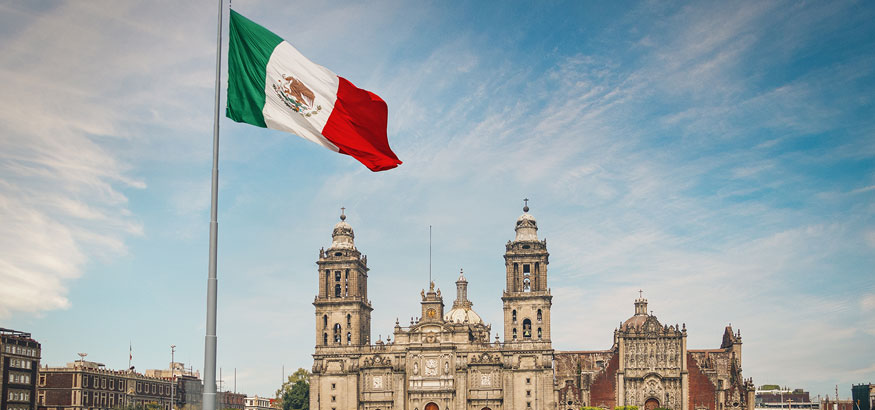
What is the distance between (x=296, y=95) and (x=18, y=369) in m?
93.5

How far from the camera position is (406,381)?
104m

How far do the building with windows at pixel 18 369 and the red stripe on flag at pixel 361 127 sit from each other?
90.4 metres

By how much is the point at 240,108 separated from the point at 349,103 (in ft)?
8.25

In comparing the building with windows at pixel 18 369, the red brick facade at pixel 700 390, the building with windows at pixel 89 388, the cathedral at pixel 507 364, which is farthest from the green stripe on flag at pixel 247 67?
the building with windows at pixel 89 388

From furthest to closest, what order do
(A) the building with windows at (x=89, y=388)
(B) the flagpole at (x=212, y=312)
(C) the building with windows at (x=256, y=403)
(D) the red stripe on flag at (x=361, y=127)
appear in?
(C) the building with windows at (x=256, y=403)
(A) the building with windows at (x=89, y=388)
(D) the red stripe on flag at (x=361, y=127)
(B) the flagpole at (x=212, y=312)

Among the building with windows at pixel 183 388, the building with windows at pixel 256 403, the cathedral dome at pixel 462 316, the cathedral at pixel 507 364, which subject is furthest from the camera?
the building with windows at pixel 256 403

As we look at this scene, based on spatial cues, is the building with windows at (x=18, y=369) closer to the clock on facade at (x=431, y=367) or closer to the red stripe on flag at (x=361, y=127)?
the clock on facade at (x=431, y=367)

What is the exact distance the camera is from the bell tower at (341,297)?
352ft

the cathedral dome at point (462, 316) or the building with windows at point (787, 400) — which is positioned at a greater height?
the cathedral dome at point (462, 316)

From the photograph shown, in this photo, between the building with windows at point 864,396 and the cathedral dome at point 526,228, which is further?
the building with windows at point 864,396

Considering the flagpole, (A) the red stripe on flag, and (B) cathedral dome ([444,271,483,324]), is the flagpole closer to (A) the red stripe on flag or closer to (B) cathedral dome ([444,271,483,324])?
(A) the red stripe on flag

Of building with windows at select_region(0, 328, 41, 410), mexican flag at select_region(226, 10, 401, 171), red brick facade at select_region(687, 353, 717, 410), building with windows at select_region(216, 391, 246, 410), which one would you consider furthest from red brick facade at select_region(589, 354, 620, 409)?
mexican flag at select_region(226, 10, 401, 171)

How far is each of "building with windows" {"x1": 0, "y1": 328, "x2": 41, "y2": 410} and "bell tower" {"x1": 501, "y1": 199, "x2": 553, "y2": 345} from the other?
5440cm

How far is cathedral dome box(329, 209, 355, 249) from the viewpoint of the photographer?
111 m
